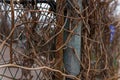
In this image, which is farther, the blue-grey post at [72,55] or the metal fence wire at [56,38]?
the blue-grey post at [72,55]

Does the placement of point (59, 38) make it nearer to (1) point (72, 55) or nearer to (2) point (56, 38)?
(2) point (56, 38)

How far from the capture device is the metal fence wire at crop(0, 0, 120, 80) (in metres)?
2.20

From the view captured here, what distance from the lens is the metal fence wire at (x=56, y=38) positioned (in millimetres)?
2199

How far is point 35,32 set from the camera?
2248mm

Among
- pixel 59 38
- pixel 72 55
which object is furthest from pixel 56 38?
pixel 72 55

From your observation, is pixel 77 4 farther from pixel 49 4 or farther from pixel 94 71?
pixel 94 71

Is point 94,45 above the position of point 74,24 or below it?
below

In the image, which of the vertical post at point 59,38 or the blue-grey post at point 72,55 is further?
the blue-grey post at point 72,55

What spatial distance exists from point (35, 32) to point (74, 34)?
0.32 metres

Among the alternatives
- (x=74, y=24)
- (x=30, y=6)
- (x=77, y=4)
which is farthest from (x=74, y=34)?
(x=30, y=6)

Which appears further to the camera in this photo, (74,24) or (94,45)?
(94,45)

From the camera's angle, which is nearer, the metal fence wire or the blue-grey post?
the metal fence wire

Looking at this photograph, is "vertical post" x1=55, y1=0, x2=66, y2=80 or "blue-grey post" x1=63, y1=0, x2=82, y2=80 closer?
"vertical post" x1=55, y1=0, x2=66, y2=80

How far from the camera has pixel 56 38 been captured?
7.62 ft
